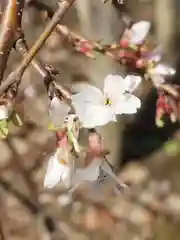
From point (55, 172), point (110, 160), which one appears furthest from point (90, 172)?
point (110, 160)

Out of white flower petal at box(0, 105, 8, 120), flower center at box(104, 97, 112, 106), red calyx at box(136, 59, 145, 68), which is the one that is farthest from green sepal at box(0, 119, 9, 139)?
red calyx at box(136, 59, 145, 68)

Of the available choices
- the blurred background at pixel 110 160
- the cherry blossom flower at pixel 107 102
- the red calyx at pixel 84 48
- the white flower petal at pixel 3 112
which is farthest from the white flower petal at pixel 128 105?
the blurred background at pixel 110 160

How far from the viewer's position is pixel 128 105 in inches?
22.2

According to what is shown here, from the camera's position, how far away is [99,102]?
58 cm

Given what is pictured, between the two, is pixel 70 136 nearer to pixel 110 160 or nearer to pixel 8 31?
pixel 8 31

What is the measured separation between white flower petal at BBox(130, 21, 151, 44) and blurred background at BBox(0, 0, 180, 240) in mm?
800

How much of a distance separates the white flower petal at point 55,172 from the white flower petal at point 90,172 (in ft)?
0.09

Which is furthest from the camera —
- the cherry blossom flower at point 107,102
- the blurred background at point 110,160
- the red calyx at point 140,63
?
the blurred background at point 110,160

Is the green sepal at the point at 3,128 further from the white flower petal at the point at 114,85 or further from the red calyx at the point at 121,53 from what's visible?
the red calyx at the point at 121,53

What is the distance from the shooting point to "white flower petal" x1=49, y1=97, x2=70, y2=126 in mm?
535

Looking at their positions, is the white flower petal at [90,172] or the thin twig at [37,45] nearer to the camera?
the thin twig at [37,45]

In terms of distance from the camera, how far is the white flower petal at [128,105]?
56 centimetres

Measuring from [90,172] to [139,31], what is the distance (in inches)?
12.8

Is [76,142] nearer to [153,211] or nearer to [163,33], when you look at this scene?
[153,211]
